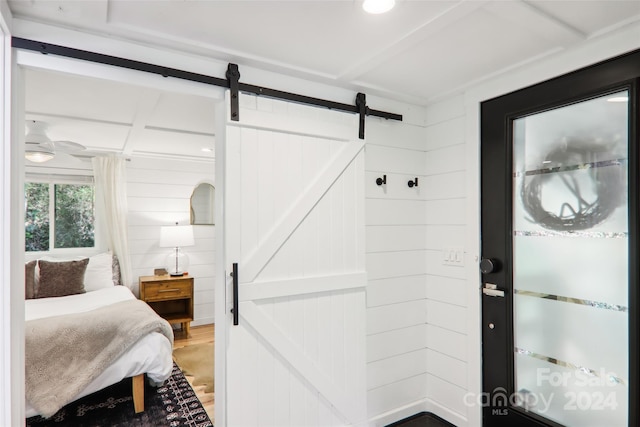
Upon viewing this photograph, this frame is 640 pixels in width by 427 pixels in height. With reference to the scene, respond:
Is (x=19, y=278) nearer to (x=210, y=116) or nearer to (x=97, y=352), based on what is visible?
(x=97, y=352)

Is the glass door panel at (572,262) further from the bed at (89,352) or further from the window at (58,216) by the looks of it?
the window at (58,216)

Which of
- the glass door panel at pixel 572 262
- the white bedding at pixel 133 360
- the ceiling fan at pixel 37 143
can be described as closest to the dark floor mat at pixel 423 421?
the glass door panel at pixel 572 262

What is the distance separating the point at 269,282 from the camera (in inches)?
82.4

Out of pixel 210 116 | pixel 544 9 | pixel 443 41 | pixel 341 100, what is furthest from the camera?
pixel 210 116

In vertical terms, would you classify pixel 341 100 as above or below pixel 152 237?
above

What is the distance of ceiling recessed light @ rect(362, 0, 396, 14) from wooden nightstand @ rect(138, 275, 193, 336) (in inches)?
156

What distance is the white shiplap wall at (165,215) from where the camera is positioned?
4.73m

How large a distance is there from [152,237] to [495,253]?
411 cm

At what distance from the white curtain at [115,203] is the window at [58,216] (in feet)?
1.21

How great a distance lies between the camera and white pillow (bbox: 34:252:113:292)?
415cm

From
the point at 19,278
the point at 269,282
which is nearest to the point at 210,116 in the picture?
the point at 269,282

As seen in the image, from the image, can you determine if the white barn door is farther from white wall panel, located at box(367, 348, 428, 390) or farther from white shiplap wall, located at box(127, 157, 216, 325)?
white shiplap wall, located at box(127, 157, 216, 325)

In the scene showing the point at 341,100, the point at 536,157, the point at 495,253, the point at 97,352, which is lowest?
the point at 97,352

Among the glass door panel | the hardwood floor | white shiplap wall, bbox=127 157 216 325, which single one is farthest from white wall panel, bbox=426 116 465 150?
white shiplap wall, bbox=127 157 216 325
